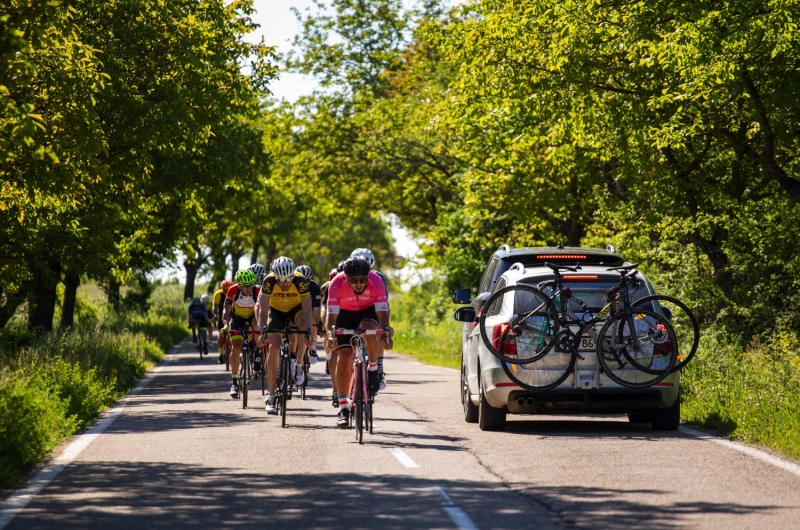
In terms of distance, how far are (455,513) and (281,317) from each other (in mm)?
7617

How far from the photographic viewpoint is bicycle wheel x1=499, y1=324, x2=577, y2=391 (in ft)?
43.7

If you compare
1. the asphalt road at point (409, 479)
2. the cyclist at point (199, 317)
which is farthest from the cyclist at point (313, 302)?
the cyclist at point (199, 317)

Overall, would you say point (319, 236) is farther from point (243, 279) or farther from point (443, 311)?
point (243, 279)

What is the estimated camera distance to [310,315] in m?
15.1

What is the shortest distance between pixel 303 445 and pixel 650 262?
1370cm

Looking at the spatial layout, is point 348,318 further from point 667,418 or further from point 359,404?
point 667,418

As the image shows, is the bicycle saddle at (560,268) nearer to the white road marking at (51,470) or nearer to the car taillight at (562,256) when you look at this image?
the car taillight at (562,256)

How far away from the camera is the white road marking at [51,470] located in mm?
8757

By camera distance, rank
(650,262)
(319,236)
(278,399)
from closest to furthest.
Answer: (278,399) → (650,262) → (319,236)

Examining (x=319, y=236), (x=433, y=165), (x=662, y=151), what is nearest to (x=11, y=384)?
(x=662, y=151)

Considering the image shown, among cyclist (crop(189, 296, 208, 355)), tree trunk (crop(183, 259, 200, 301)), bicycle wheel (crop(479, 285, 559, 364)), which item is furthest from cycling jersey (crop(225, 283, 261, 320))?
tree trunk (crop(183, 259, 200, 301))

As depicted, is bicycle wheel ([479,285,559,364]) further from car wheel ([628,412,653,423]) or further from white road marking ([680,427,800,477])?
white road marking ([680,427,800,477])

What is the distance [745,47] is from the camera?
17.1m

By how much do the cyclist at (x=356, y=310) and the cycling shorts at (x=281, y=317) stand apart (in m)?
2.14
